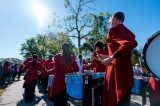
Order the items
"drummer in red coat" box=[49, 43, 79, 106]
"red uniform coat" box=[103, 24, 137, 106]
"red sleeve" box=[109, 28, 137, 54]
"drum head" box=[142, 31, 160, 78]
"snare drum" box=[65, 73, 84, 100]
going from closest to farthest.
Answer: "drum head" box=[142, 31, 160, 78], "red sleeve" box=[109, 28, 137, 54], "red uniform coat" box=[103, 24, 137, 106], "drummer in red coat" box=[49, 43, 79, 106], "snare drum" box=[65, 73, 84, 100]

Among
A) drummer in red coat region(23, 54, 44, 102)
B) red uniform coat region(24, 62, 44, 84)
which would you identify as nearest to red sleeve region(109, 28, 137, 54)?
drummer in red coat region(23, 54, 44, 102)

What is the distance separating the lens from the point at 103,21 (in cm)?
5231

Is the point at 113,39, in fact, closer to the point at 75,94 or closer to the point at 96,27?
the point at 75,94

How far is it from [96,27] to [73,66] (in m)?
42.3

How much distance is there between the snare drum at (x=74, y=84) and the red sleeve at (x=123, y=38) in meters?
2.85

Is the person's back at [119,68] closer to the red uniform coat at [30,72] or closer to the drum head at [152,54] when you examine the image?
the drum head at [152,54]

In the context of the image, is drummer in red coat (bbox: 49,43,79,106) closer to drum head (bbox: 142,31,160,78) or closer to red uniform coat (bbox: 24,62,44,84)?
drum head (bbox: 142,31,160,78)

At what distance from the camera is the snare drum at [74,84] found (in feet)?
25.2

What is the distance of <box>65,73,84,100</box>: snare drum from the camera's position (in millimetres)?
7676

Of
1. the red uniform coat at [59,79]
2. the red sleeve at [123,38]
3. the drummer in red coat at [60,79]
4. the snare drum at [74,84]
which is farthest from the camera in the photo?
the snare drum at [74,84]

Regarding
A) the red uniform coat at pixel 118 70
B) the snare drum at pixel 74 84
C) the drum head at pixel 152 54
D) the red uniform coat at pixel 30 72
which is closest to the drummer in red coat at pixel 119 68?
the red uniform coat at pixel 118 70

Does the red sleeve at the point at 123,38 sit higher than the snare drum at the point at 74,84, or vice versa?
the red sleeve at the point at 123,38

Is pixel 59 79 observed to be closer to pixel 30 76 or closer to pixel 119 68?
pixel 119 68

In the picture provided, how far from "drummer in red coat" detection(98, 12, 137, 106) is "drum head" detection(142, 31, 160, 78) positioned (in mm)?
311
